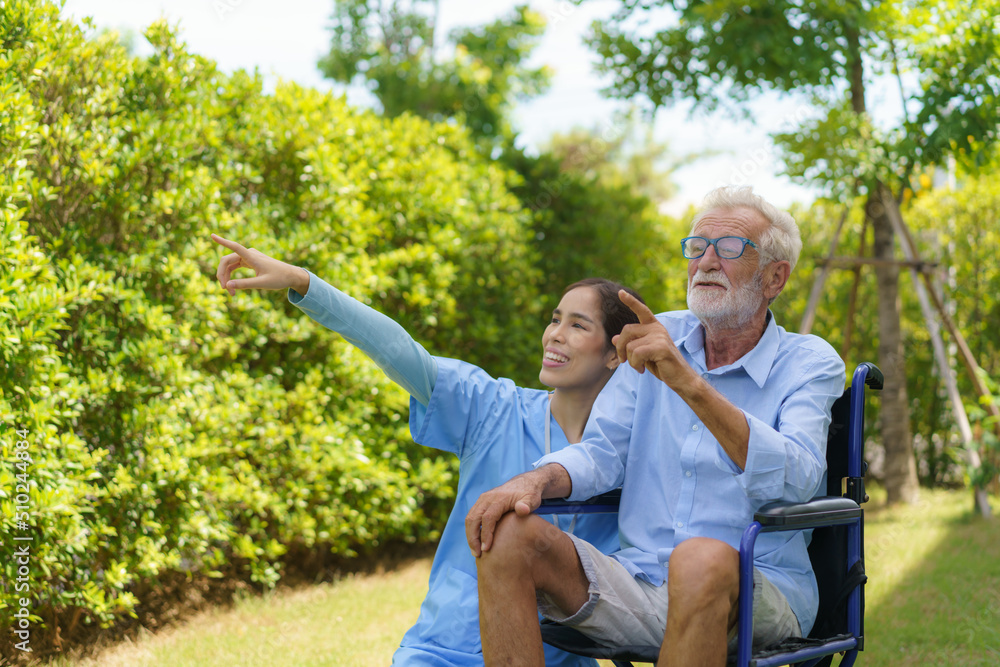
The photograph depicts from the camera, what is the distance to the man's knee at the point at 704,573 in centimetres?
174

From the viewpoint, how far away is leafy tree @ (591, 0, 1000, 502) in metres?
5.04

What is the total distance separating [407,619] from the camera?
3877 millimetres

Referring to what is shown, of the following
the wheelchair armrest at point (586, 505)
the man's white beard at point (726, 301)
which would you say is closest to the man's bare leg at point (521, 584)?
the wheelchair armrest at point (586, 505)

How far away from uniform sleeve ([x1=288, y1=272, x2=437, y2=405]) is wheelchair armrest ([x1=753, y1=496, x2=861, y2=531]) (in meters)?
0.96

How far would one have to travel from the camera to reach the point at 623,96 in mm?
6195

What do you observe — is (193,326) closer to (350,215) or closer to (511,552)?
(350,215)

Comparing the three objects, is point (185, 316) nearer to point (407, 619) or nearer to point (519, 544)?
point (407, 619)

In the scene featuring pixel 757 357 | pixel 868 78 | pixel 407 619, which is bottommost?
pixel 407 619

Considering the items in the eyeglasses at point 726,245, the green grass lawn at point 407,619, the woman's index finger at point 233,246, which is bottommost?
the green grass lawn at point 407,619

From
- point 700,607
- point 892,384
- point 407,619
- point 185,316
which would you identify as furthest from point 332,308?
point 892,384

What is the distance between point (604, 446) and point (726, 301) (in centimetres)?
51

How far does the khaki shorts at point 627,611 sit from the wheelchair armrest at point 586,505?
0.12m

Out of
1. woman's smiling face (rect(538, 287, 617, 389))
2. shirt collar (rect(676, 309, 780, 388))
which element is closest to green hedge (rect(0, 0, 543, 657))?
woman's smiling face (rect(538, 287, 617, 389))

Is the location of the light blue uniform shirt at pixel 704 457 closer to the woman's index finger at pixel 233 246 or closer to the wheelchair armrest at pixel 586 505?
the wheelchair armrest at pixel 586 505
